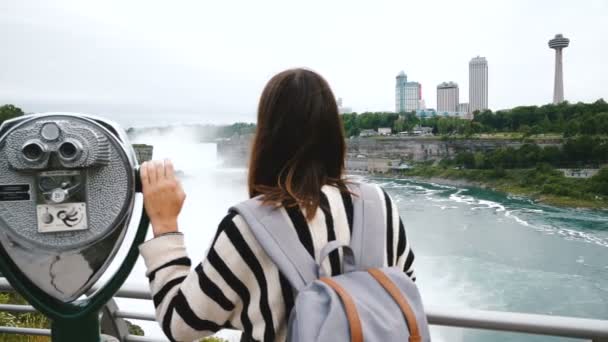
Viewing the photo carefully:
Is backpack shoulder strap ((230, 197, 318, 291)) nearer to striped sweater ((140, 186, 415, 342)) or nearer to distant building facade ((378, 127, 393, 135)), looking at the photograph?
striped sweater ((140, 186, 415, 342))

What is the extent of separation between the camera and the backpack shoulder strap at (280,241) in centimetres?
63

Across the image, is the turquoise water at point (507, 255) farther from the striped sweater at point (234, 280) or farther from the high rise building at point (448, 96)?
the high rise building at point (448, 96)

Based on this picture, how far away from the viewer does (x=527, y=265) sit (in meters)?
28.8

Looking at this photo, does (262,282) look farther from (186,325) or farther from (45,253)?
(45,253)

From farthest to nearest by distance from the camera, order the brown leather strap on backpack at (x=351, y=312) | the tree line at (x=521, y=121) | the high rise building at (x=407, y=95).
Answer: the high rise building at (x=407, y=95) → the tree line at (x=521, y=121) → the brown leather strap on backpack at (x=351, y=312)

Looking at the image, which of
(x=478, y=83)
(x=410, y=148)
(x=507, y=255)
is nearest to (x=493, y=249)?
(x=507, y=255)

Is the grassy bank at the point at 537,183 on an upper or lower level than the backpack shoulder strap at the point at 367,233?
lower

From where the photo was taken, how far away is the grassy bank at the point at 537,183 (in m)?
36.5

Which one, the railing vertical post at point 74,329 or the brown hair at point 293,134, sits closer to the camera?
the brown hair at point 293,134

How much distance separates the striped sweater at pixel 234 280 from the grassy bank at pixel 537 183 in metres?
40.6

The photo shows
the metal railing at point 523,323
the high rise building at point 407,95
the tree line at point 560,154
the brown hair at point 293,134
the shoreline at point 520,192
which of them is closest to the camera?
the brown hair at point 293,134

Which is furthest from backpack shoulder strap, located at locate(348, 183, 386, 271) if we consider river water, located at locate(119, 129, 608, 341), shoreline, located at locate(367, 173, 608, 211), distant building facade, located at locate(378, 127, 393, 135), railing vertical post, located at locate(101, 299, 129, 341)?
distant building facade, located at locate(378, 127, 393, 135)

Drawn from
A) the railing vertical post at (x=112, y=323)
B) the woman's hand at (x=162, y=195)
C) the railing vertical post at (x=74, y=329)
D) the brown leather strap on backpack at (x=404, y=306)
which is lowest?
the railing vertical post at (x=112, y=323)

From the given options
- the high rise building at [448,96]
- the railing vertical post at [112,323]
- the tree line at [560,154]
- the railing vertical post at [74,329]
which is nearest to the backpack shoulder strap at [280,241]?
the railing vertical post at [74,329]
